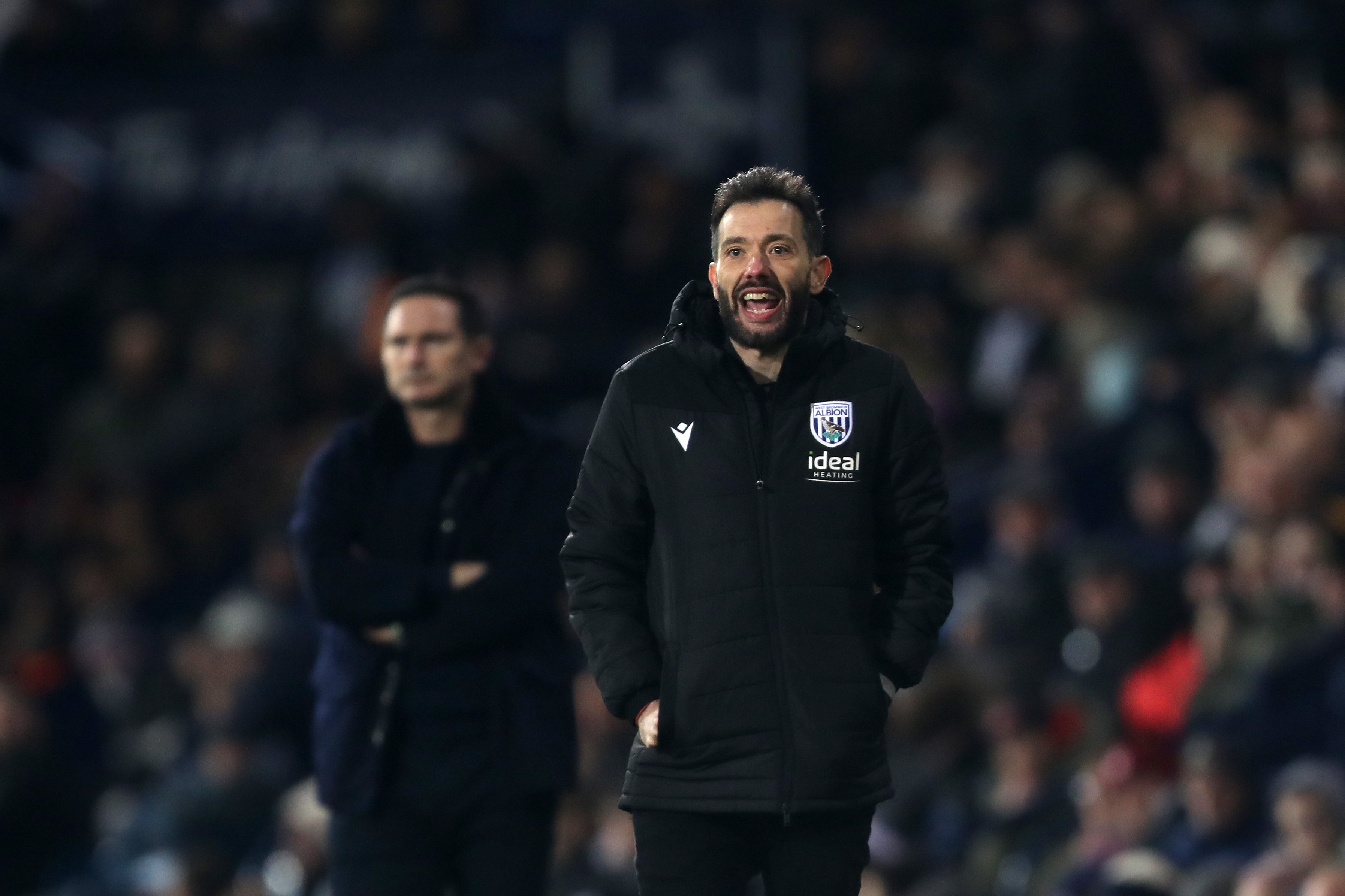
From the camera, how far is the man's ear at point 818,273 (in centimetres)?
390

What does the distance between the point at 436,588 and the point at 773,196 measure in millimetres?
1477

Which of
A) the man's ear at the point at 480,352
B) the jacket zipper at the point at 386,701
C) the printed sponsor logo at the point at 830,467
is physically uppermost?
the man's ear at the point at 480,352

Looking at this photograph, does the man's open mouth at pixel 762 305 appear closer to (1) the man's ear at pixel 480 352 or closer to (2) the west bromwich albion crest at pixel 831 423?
(2) the west bromwich albion crest at pixel 831 423

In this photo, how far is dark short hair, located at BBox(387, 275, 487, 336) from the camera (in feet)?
16.8

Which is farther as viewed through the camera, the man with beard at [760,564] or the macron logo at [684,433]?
the macron logo at [684,433]

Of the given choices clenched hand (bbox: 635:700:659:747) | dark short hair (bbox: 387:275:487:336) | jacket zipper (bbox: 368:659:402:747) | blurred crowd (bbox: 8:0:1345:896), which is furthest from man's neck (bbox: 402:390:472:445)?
blurred crowd (bbox: 8:0:1345:896)

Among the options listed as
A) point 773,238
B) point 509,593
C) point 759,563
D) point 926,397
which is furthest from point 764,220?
point 926,397

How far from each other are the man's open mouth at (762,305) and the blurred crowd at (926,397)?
327 centimetres

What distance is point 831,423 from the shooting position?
12.5 ft

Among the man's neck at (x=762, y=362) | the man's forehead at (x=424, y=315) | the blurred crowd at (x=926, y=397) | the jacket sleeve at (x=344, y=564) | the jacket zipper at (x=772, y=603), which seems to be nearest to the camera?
the jacket zipper at (x=772, y=603)

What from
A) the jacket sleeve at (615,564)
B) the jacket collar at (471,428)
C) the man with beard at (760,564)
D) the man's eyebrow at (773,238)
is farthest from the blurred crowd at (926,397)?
the man's eyebrow at (773,238)

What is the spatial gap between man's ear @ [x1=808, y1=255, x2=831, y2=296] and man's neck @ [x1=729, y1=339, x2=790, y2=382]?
133mm

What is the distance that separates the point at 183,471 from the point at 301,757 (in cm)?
266

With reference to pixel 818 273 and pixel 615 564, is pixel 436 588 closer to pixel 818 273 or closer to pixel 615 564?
pixel 615 564
